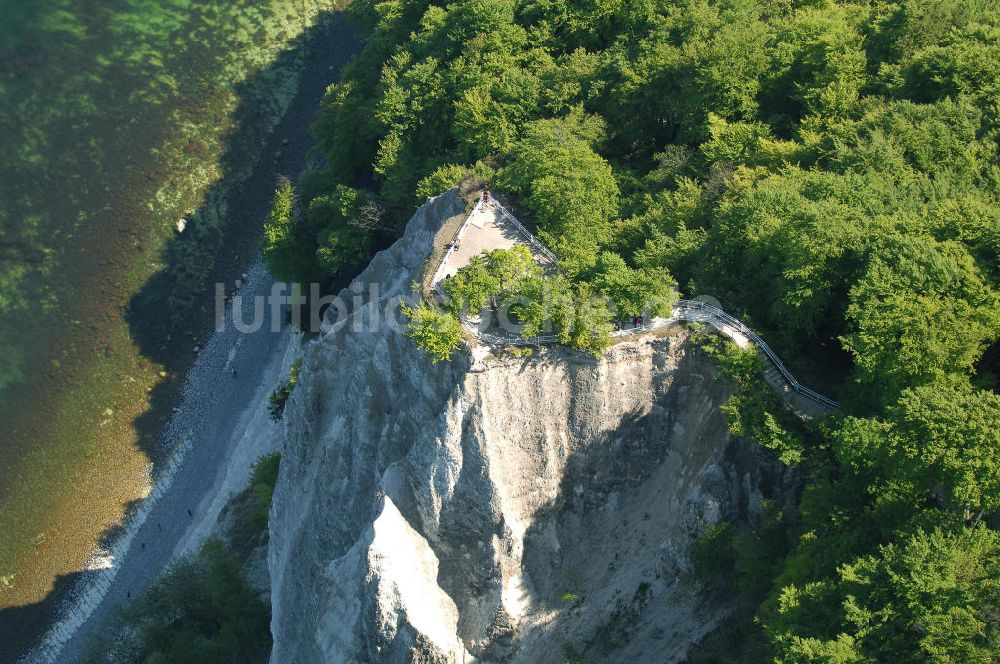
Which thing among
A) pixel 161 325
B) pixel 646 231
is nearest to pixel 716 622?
pixel 646 231

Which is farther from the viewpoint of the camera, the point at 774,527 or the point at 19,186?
the point at 19,186

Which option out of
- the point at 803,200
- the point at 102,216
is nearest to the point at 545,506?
the point at 803,200

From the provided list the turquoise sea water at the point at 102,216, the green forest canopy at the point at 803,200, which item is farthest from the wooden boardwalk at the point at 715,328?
the turquoise sea water at the point at 102,216

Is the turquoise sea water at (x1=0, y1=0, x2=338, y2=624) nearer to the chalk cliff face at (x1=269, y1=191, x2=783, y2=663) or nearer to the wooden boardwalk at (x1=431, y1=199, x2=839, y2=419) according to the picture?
the chalk cliff face at (x1=269, y1=191, x2=783, y2=663)

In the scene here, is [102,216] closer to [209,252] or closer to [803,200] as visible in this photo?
[209,252]

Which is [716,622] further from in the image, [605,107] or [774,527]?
[605,107]
